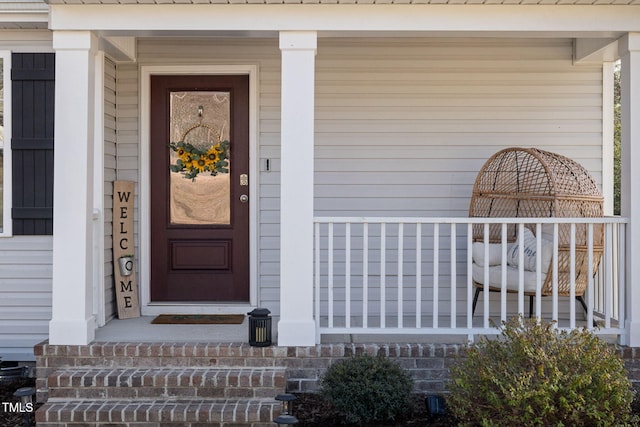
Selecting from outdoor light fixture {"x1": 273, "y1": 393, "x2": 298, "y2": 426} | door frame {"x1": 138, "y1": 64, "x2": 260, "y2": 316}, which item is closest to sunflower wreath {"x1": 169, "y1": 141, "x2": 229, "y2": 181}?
door frame {"x1": 138, "y1": 64, "x2": 260, "y2": 316}

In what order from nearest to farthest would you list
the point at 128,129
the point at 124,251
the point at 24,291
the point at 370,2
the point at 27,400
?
1. the point at 27,400
2. the point at 370,2
3. the point at 24,291
4. the point at 124,251
5. the point at 128,129

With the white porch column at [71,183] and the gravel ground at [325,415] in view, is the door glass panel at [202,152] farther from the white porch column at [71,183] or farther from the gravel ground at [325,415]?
the gravel ground at [325,415]

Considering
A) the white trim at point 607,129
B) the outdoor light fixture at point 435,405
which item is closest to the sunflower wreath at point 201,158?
the outdoor light fixture at point 435,405

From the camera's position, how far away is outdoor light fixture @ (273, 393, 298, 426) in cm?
348

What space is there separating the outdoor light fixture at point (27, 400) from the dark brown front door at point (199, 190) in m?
1.54

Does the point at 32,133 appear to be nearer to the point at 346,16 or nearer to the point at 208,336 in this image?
the point at 208,336

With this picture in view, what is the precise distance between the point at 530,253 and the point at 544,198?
0.44 m

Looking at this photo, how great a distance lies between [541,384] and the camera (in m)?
3.27

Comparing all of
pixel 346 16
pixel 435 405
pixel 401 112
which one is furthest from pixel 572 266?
pixel 346 16

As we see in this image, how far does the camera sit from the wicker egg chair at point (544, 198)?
187 inches

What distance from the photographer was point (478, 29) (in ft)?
14.2

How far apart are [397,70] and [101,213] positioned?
2593mm

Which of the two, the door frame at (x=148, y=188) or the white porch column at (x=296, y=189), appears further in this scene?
the door frame at (x=148, y=188)

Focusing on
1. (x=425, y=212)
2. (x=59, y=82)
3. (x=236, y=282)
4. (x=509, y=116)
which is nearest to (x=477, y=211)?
(x=425, y=212)
